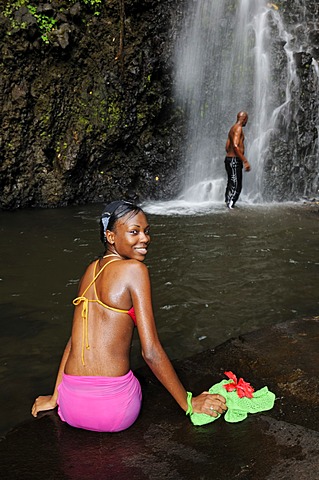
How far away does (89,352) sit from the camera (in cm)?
243

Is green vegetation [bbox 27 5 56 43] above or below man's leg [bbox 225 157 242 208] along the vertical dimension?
above

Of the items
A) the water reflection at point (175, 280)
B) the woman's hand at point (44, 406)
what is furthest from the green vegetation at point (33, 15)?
the woman's hand at point (44, 406)

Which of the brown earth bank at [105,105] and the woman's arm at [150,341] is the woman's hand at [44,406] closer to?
the woman's arm at [150,341]

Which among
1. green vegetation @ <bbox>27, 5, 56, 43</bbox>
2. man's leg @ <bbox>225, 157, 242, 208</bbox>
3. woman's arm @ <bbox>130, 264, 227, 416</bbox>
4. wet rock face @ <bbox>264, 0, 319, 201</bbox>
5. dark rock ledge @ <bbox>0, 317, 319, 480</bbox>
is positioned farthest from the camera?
wet rock face @ <bbox>264, 0, 319, 201</bbox>

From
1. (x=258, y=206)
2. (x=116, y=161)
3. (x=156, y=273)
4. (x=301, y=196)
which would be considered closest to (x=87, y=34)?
(x=116, y=161)

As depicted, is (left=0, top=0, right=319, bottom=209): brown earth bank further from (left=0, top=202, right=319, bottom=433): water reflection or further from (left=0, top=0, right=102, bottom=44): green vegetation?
(left=0, top=202, right=319, bottom=433): water reflection

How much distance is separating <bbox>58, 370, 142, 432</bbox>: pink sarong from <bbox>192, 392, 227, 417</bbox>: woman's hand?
0.31m

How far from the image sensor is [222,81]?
12586 mm

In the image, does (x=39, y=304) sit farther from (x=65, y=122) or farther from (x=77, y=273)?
(x=65, y=122)

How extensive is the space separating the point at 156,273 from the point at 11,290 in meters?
1.65

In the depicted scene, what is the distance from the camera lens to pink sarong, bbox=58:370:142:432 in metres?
2.37

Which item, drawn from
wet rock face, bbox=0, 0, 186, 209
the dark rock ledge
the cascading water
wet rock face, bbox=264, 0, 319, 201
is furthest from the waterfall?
the dark rock ledge

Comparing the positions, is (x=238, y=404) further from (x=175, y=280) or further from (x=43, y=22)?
(x=43, y=22)

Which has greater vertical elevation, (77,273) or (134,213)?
(134,213)
